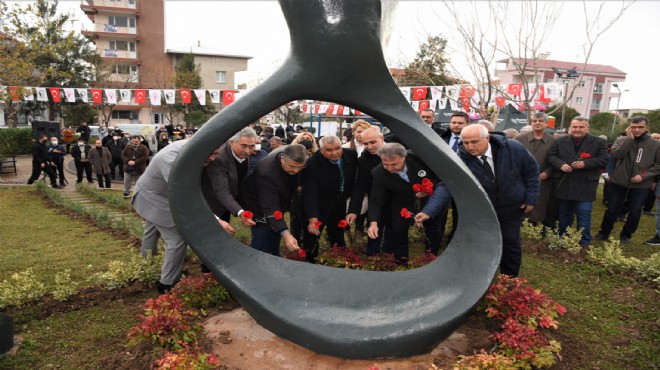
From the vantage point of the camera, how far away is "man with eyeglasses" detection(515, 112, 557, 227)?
6809 mm

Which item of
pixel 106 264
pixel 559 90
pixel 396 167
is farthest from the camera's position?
pixel 559 90

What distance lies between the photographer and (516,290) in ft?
12.7

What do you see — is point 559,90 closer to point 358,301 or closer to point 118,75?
point 358,301

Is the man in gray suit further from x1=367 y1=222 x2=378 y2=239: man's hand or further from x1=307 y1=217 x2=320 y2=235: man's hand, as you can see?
x1=367 y1=222 x2=378 y2=239: man's hand

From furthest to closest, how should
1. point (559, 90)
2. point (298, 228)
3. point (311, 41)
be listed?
point (559, 90), point (298, 228), point (311, 41)

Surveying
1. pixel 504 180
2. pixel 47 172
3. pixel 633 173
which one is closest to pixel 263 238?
pixel 504 180

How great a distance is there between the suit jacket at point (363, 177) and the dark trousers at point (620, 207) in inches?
174

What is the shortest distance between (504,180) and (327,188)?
71.5 inches

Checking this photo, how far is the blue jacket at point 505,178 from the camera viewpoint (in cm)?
434

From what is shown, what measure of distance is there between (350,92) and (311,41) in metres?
0.47

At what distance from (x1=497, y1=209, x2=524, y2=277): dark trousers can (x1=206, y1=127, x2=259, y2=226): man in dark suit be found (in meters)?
2.52

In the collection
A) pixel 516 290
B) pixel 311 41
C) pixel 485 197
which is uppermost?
pixel 311 41

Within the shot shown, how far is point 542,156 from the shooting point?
22.7 ft

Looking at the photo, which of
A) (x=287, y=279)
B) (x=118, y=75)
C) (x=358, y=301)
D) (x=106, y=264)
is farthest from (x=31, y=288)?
(x=118, y=75)
